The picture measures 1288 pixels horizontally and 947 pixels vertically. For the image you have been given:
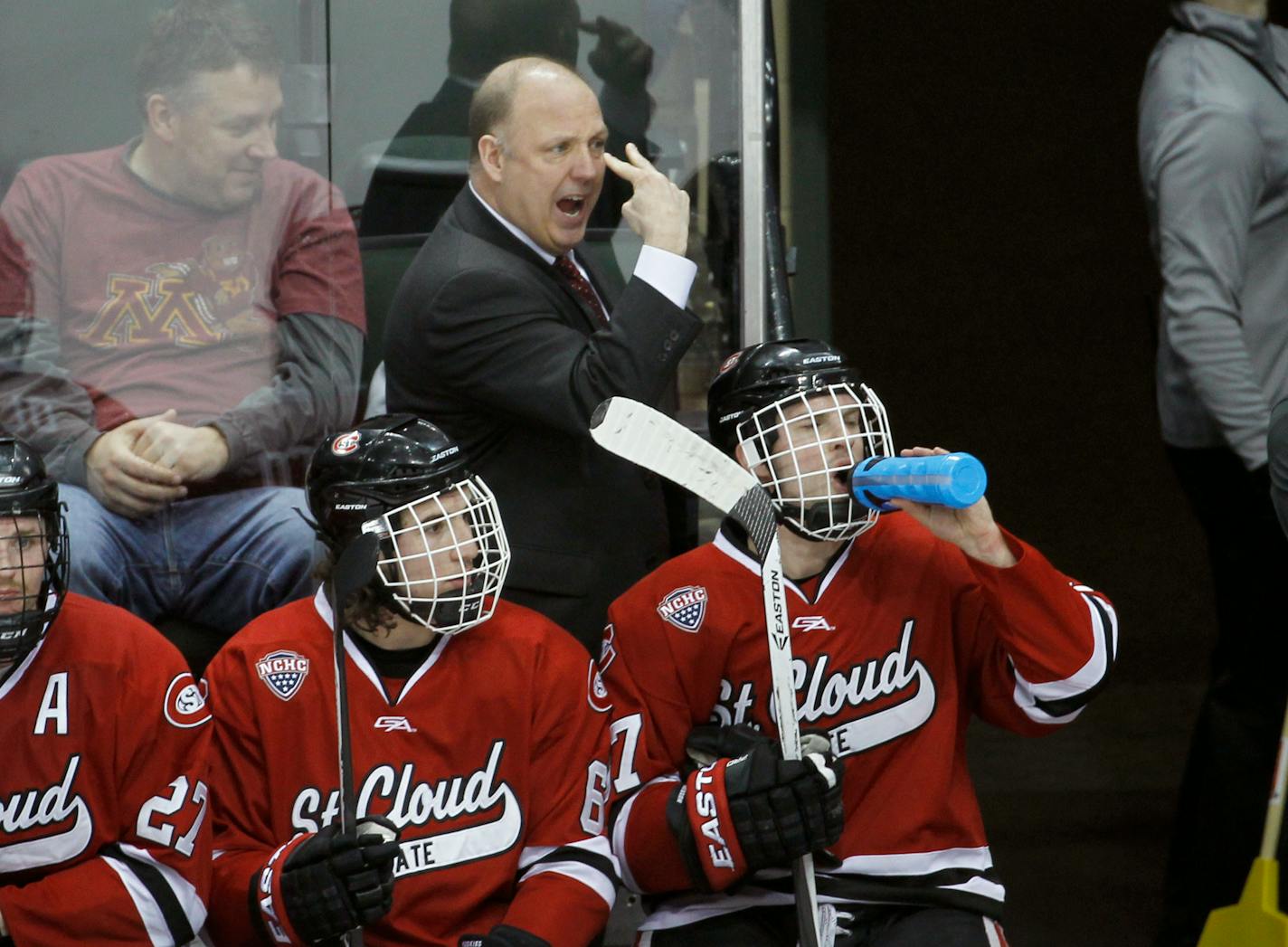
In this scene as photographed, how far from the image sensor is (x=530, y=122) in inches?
122

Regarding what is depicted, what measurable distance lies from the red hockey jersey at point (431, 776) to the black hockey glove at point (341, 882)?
0.17 meters

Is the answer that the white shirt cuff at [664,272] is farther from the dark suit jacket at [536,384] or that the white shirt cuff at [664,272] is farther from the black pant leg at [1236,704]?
the black pant leg at [1236,704]

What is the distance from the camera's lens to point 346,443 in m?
2.61

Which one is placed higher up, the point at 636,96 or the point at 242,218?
the point at 636,96

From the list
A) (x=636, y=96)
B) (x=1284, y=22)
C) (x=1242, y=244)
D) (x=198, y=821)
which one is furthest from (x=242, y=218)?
(x=1284, y=22)

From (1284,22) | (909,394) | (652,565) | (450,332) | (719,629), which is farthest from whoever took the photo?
(909,394)

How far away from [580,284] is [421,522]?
0.74 m

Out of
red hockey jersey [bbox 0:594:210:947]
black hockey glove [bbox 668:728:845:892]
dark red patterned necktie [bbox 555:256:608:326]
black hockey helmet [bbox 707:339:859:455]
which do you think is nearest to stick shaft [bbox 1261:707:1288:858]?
black hockey glove [bbox 668:728:845:892]

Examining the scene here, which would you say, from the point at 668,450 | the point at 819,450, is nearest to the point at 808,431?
the point at 819,450

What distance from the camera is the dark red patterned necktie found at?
3.13m

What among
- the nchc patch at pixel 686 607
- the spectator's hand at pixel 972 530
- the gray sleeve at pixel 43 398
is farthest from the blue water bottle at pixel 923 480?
the gray sleeve at pixel 43 398

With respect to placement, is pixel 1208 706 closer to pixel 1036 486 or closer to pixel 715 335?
pixel 715 335

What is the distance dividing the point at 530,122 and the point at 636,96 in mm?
338

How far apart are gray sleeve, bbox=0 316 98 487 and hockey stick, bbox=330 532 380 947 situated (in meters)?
0.80
